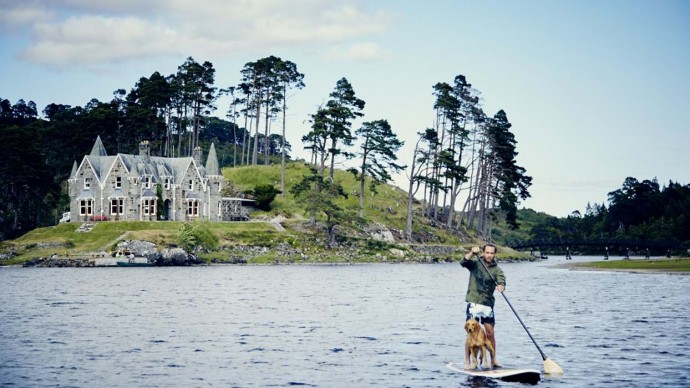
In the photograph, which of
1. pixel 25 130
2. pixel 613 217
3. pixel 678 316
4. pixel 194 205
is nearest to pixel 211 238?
pixel 194 205

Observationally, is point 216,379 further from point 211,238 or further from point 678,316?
point 211,238

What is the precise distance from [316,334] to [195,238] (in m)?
70.6

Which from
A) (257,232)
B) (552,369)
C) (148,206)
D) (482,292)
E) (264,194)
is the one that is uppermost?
(264,194)

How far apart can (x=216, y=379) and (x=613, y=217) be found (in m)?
160

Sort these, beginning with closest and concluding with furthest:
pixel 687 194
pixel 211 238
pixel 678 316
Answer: pixel 678 316
pixel 211 238
pixel 687 194

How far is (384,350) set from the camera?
32.7m

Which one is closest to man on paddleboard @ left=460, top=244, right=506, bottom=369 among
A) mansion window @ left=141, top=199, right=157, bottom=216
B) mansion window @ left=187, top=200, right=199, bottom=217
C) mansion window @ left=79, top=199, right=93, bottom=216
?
mansion window @ left=141, top=199, right=157, bottom=216

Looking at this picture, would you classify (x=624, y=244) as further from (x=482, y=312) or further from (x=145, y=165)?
(x=482, y=312)

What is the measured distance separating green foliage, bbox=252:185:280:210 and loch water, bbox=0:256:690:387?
57039 mm

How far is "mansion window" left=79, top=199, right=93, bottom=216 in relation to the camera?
4668 inches

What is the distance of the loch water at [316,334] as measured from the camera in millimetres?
27156

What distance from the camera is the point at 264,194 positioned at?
127 m

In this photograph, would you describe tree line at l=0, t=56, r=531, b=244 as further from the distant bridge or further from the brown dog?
the brown dog

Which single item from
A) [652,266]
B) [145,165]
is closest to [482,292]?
[652,266]
